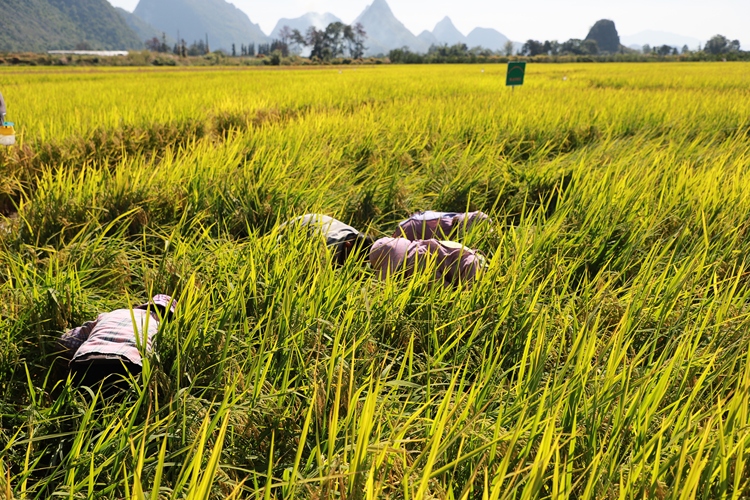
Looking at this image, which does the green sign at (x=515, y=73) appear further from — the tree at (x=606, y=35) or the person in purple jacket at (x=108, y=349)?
the tree at (x=606, y=35)

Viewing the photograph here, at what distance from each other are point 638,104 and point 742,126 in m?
1.37

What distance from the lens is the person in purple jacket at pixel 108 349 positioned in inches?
45.8

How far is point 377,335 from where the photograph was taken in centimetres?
137

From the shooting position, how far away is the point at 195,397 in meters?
1.12

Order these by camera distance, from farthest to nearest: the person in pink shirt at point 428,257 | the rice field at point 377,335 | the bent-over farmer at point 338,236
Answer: the bent-over farmer at point 338,236, the person in pink shirt at point 428,257, the rice field at point 377,335

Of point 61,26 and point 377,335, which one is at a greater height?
point 61,26

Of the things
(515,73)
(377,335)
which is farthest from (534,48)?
(377,335)

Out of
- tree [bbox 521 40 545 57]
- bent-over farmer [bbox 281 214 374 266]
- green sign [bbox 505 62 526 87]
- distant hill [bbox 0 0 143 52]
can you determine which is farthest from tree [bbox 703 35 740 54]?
distant hill [bbox 0 0 143 52]

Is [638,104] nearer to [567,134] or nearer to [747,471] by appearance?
[567,134]

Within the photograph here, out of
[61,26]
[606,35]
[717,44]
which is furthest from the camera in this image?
[61,26]

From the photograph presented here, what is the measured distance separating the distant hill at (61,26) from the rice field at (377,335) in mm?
149285

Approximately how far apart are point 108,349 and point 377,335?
0.70 m

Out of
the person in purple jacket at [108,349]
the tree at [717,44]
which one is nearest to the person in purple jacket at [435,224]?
the person in purple jacket at [108,349]

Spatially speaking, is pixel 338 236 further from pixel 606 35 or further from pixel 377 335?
pixel 606 35
